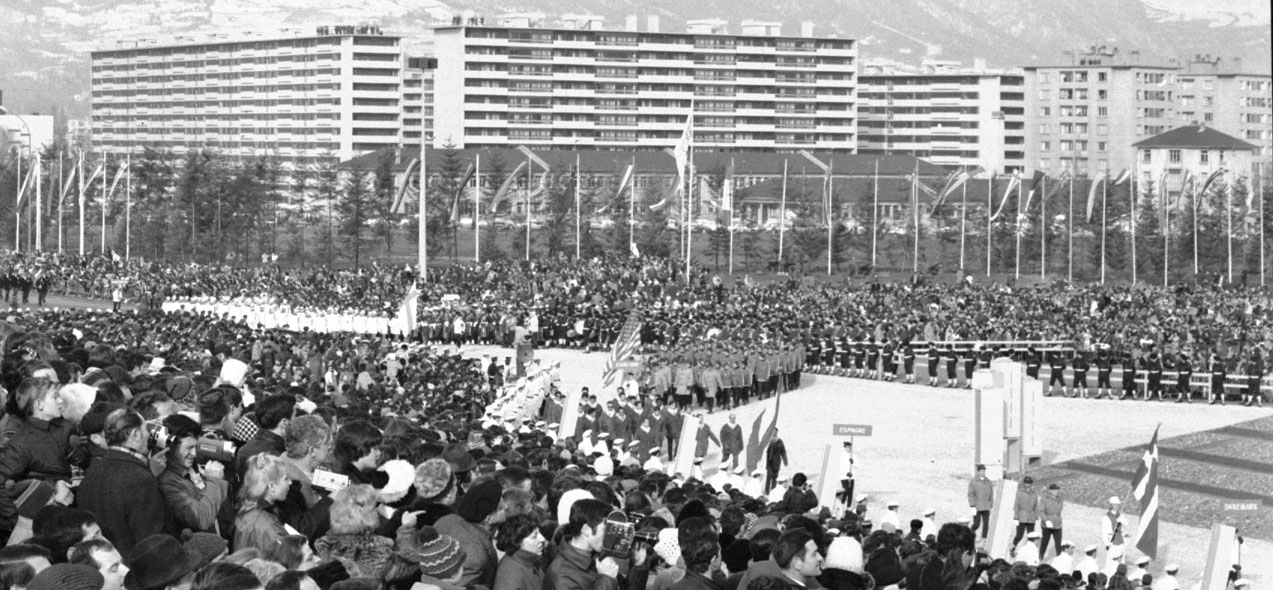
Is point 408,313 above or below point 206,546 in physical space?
below

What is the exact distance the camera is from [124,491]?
962 centimetres

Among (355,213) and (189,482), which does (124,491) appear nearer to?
(189,482)

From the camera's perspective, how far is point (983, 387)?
28.6 metres

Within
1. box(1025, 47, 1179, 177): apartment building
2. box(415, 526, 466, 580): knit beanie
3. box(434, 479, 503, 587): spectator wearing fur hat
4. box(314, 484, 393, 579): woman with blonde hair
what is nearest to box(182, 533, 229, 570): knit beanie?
box(314, 484, 393, 579): woman with blonde hair

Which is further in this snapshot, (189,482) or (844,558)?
(189,482)

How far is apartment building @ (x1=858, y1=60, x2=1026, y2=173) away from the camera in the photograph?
184m

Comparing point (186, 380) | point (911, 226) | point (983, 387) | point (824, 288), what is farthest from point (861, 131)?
point (186, 380)

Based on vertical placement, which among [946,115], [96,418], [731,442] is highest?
[946,115]

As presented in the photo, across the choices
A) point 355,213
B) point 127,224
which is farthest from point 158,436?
point 355,213

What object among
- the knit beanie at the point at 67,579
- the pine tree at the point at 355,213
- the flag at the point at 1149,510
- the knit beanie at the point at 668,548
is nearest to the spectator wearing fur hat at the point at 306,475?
the knit beanie at the point at 668,548

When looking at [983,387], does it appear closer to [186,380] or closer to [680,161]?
[186,380]

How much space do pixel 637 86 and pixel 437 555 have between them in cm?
15844

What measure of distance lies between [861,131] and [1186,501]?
6382 inches

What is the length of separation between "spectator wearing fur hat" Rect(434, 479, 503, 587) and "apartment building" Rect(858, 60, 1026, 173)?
172637 mm
